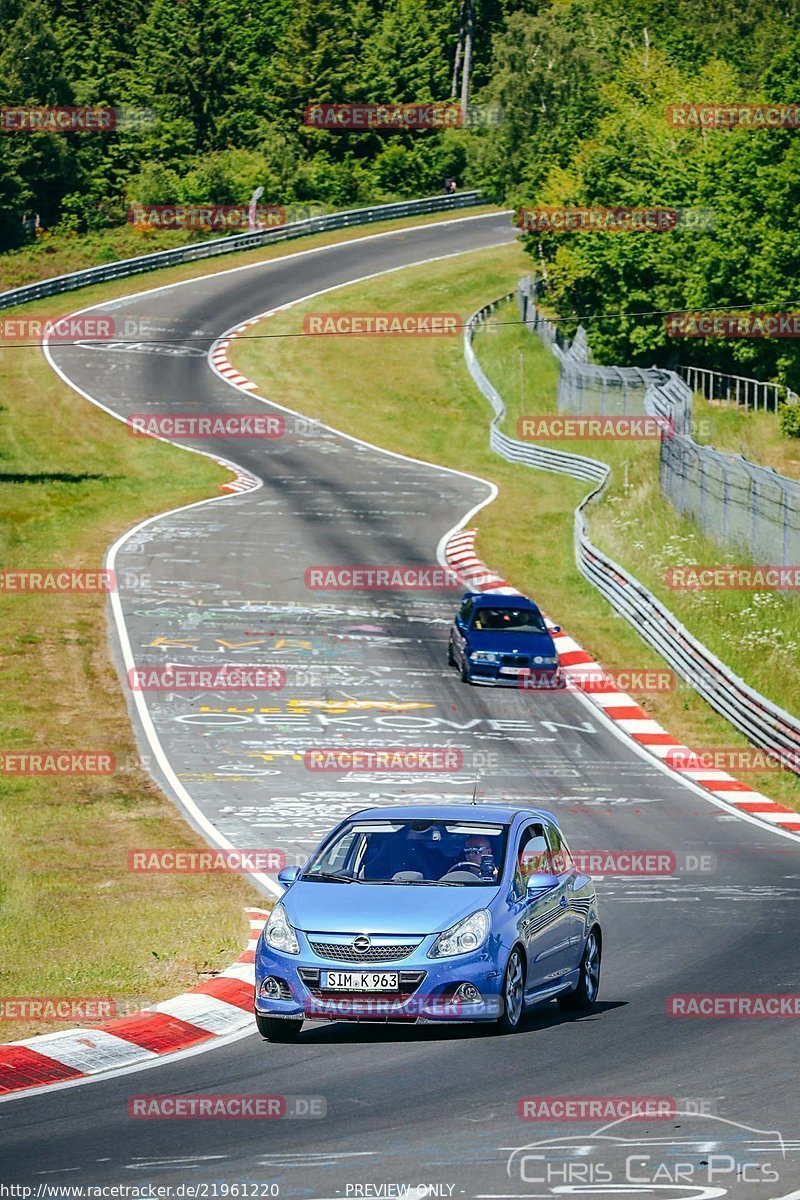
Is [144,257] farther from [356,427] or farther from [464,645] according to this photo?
[464,645]

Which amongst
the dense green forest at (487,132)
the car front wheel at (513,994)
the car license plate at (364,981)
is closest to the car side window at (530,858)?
the car front wheel at (513,994)

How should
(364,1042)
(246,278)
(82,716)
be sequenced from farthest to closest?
1. (246,278)
2. (82,716)
3. (364,1042)

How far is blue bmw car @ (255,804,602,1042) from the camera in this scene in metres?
12.7

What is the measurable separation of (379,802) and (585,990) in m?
12.0

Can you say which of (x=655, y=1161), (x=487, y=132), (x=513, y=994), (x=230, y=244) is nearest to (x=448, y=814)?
(x=513, y=994)

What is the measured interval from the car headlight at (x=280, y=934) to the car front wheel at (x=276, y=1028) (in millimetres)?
502

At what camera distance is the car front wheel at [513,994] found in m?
13.0

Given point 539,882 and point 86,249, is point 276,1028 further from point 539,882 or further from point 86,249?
point 86,249

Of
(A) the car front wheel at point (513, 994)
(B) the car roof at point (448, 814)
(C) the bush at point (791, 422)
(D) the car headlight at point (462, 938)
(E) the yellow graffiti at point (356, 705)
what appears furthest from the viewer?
(C) the bush at point (791, 422)

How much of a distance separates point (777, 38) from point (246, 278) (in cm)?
5262

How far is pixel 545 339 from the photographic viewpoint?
77188 millimetres

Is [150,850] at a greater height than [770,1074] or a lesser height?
lesser

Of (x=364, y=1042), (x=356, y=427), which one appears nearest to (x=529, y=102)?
(x=356, y=427)

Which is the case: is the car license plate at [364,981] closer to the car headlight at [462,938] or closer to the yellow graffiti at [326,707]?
the car headlight at [462,938]
